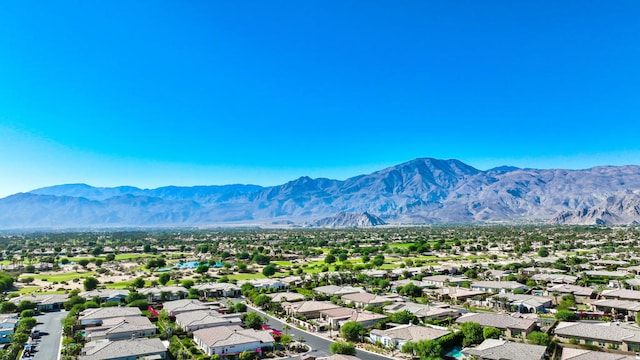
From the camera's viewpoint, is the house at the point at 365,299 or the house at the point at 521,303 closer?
the house at the point at 521,303

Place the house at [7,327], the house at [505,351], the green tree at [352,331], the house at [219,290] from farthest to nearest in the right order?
the house at [219,290] → the house at [7,327] → the green tree at [352,331] → the house at [505,351]

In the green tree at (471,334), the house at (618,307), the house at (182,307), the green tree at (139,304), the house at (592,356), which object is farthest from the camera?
the green tree at (139,304)

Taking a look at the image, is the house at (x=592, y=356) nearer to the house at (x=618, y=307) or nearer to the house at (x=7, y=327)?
the house at (x=618, y=307)

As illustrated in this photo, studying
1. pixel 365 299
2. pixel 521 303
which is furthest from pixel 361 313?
pixel 521 303

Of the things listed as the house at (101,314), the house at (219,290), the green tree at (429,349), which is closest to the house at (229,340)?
the house at (101,314)

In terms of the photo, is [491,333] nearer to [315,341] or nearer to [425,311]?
→ [425,311]

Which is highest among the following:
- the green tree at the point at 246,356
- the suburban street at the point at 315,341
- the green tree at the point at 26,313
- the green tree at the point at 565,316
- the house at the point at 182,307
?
the house at the point at 182,307
